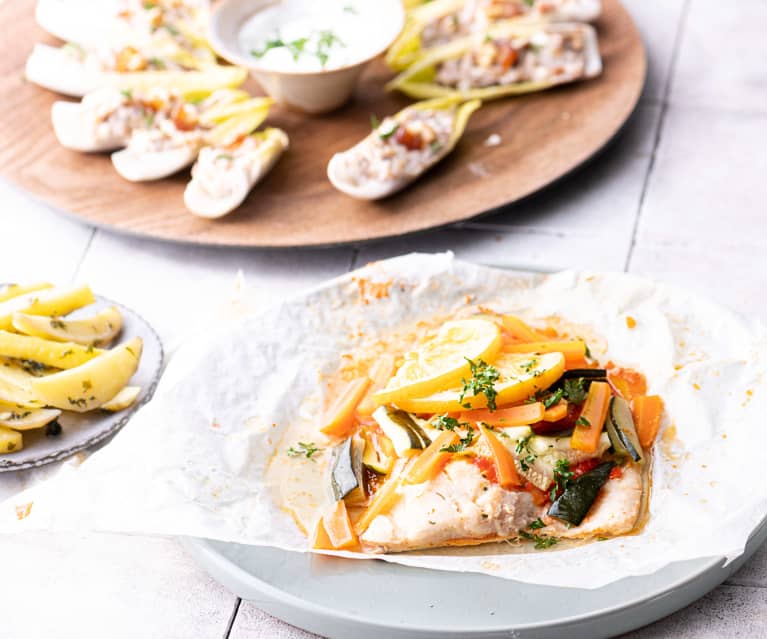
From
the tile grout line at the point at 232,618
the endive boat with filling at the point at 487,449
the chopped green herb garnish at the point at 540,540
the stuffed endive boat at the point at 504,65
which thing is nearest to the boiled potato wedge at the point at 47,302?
the endive boat with filling at the point at 487,449

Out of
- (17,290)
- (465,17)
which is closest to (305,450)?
(17,290)

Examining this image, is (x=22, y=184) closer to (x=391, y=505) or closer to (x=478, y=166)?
(x=478, y=166)

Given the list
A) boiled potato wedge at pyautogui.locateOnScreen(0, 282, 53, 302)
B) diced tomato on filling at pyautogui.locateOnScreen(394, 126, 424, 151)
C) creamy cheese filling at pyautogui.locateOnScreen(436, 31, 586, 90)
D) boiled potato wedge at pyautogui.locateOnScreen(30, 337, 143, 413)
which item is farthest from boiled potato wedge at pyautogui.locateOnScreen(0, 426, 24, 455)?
creamy cheese filling at pyautogui.locateOnScreen(436, 31, 586, 90)

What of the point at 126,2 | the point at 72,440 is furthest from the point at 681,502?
the point at 126,2

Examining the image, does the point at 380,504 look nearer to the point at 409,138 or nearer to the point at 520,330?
the point at 520,330

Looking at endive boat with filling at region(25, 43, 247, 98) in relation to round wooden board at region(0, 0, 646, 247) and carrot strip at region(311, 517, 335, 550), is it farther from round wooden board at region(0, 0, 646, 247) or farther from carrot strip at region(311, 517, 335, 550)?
carrot strip at region(311, 517, 335, 550)

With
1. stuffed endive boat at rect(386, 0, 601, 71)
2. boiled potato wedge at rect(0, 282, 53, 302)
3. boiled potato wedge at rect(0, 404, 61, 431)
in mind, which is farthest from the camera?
stuffed endive boat at rect(386, 0, 601, 71)
